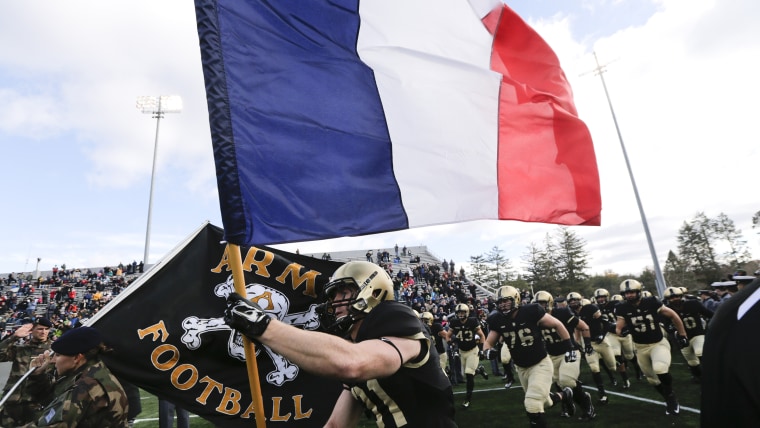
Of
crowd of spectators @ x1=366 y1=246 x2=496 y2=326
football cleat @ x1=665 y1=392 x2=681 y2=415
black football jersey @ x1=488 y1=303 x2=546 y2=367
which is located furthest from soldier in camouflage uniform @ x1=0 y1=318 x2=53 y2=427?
crowd of spectators @ x1=366 y1=246 x2=496 y2=326

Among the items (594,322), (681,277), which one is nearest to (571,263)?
(681,277)

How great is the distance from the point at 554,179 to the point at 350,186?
1.69m

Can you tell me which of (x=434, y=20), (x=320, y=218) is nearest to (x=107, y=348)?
(x=320, y=218)

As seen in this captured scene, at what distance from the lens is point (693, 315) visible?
1062 centimetres

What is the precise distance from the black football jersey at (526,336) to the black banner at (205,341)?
453 centimetres

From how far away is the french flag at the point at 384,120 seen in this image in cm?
271

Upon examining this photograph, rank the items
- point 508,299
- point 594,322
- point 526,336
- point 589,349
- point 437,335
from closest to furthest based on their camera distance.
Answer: point 526,336, point 508,299, point 589,349, point 594,322, point 437,335

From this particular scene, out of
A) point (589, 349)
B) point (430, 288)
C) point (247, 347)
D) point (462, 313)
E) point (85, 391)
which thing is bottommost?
point (589, 349)

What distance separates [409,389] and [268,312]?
64.0 inches

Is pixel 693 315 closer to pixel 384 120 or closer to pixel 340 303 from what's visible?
pixel 384 120

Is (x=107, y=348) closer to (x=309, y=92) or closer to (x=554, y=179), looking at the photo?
(x=309, y=92)

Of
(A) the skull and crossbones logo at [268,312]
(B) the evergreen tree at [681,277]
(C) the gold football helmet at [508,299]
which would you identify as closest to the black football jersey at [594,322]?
(C) the gold football helmet at [508,299]

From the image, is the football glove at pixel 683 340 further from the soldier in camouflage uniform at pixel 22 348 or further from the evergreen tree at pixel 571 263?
the evergreen tree at pixel 571 263

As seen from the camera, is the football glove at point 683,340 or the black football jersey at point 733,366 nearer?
the black football jersey at point 733,366
